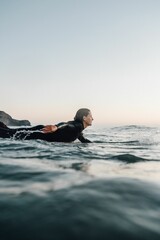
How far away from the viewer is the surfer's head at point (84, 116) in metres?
10.3

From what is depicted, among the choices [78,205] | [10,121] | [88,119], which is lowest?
[78,205]

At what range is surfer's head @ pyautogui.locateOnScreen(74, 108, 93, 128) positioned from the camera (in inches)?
404

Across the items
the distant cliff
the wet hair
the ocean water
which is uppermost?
the distant cliff

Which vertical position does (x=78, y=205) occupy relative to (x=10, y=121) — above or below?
below

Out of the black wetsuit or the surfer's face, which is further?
the surfer's face

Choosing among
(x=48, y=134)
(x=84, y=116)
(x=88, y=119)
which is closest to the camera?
(x=48, y=134)

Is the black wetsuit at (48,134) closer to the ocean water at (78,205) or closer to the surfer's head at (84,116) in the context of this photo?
the surfer's head at (84,116)

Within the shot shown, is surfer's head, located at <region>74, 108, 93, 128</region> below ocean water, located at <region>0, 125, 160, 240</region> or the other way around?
the other way around

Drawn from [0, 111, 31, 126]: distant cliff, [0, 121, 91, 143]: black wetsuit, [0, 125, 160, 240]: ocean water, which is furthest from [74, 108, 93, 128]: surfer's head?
[0, 111, 31, 126]: distant cliff

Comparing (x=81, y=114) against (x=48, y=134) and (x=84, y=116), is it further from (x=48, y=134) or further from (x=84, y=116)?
(x=48, y=134)

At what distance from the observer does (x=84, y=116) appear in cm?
1023

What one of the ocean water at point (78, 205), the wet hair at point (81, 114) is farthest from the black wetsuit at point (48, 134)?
the ocean water at point (78, 205)

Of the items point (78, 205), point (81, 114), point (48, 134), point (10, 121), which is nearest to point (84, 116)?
point (81, 114)

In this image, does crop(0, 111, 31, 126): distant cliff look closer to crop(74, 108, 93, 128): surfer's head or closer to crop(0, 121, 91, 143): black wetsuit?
crop(0, 121, 91, 143): black wetsuit
